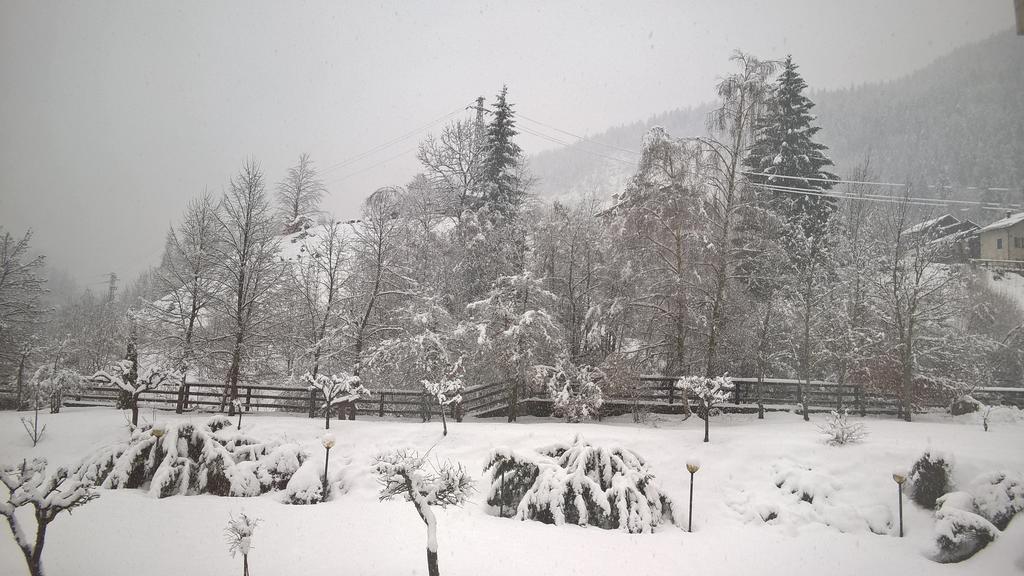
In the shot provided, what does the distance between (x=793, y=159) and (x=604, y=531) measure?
1932 centimetres

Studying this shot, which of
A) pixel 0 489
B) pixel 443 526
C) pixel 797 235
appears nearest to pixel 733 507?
pixel 443 526

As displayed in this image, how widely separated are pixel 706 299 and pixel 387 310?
12.5 m

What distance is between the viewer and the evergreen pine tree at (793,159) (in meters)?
19.9

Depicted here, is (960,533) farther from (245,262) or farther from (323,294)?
(323,294)

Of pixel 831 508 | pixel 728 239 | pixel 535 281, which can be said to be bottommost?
pixel 831 508

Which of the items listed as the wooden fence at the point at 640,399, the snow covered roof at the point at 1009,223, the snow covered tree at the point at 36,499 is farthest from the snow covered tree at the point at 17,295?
the snow covered roof at the point at 1009,223

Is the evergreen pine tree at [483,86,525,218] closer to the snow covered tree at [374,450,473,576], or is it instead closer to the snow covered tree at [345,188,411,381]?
the snow covered tree at [345,188,411,381]

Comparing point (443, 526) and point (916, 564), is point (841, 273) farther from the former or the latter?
point (443, 526)

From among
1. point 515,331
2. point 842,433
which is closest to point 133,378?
point 515,331

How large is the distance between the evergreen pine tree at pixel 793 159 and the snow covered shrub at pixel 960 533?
46.9 ft

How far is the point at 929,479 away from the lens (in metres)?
8.74

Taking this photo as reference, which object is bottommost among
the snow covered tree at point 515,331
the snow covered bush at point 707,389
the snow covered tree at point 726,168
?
the snow covered bush at point 707,389

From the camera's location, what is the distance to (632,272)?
695 inches

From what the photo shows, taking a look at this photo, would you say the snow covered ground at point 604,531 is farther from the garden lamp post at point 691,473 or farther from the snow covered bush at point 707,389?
the snow covered bush at point 707,389
